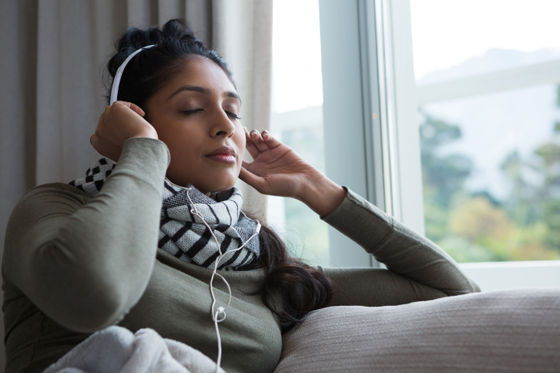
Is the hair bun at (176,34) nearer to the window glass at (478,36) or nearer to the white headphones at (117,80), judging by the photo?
the white headphones at (117,80)

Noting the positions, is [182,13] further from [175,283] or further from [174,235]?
[175,283]

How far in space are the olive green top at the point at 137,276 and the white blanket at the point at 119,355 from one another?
0.03 m

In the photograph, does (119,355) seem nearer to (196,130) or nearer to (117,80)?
(196,130)

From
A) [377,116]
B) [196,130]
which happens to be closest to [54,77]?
[196,130]

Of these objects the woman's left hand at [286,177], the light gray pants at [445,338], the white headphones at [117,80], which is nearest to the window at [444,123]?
the woman's left hand at [286,177]

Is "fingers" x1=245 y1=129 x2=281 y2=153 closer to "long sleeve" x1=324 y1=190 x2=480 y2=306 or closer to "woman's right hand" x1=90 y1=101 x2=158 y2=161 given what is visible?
"long sleeve" x1=324 y1=190 x2=480 y2=306

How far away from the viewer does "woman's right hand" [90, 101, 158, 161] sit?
3.13ft

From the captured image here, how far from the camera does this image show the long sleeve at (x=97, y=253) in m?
0.68

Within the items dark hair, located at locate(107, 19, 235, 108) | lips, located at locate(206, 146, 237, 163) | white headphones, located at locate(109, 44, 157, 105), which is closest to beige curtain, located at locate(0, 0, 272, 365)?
dark hair, located at locate(107, 19, 235, 108)

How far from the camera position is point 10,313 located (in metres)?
0.98

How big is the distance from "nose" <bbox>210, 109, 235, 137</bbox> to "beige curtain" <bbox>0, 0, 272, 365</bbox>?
68 centimetres

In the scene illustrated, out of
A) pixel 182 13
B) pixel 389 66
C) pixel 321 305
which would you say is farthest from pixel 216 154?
pixel 389 66

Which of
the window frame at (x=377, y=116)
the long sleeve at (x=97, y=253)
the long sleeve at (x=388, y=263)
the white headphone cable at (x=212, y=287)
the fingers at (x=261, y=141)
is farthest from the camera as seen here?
the window frame at (x=377, y=116)

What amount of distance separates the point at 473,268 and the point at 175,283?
1.25 meters
